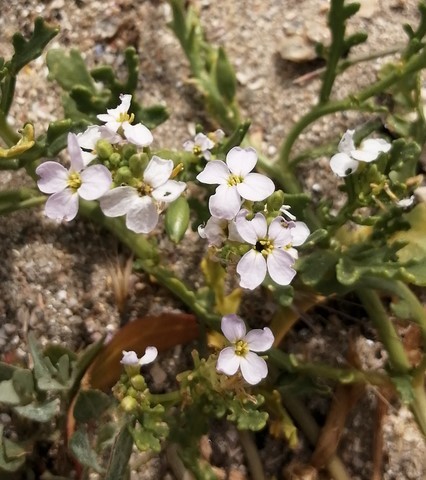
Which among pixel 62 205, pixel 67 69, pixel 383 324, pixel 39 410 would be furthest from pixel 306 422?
pixel 67 69

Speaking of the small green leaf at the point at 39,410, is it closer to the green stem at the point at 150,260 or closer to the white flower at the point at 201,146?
the green stem at the point at 150,260

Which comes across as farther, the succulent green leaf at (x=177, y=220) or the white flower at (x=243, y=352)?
the succulent green leaf at (x=177, y=220)

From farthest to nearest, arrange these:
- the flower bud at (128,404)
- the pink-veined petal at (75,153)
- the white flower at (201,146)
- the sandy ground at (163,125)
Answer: the sandy ground at (163,125) < the white flower at (201,146) < the flower bud at (128,404) < the pink-veined petal at (75,153)

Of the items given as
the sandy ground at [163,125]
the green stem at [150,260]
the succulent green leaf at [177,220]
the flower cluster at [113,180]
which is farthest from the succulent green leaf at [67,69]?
the flower cluster at [113,180]

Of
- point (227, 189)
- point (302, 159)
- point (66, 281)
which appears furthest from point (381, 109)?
point (66, 281)

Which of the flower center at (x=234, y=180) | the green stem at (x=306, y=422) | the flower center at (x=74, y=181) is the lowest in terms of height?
the green stem at (x=306, y=422)

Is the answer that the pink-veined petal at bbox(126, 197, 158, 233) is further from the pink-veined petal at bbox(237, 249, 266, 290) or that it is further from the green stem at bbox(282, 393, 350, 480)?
the green stem at bbox(282, 393, 350, 480)
